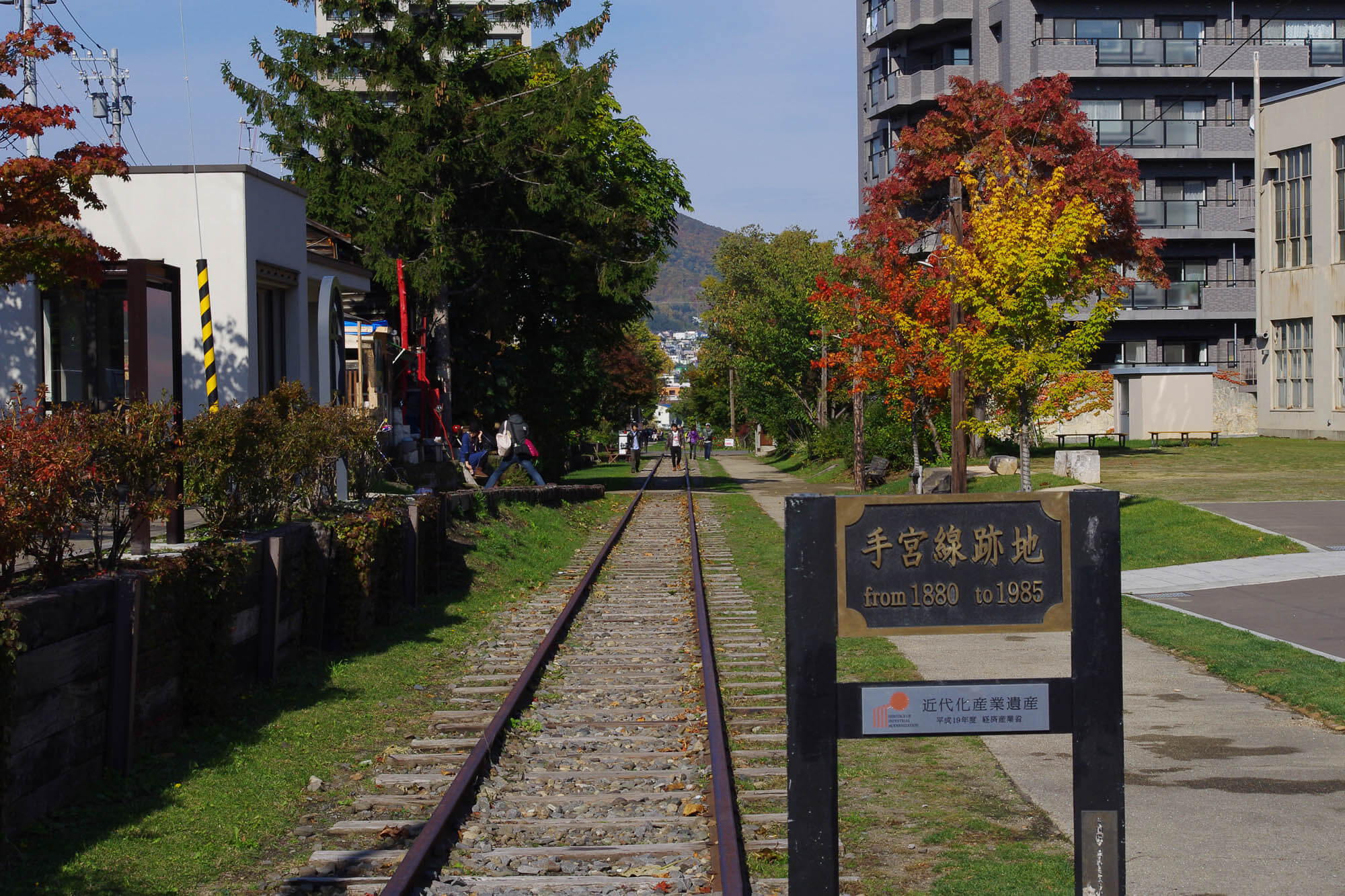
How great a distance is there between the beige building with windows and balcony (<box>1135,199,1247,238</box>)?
9938 mm

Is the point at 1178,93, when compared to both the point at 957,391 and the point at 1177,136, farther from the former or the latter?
the point at 957,391

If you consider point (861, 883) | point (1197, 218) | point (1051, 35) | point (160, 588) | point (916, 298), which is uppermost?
point (1051, 35)

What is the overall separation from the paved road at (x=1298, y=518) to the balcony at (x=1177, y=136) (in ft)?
112

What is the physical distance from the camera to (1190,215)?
5484 centimetres

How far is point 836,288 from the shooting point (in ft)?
111

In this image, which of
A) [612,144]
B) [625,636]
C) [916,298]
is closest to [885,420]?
[916,298]

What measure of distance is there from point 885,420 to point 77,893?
1480 inches

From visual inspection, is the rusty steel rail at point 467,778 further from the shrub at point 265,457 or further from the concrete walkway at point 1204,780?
the shrub at point 265,457

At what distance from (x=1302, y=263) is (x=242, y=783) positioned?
4278 centimetres

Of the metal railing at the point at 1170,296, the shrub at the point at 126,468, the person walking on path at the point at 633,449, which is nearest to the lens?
the shrub at the point at 126,468

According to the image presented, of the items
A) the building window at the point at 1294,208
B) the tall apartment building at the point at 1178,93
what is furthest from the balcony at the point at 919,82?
the building window at the point at 1294,208

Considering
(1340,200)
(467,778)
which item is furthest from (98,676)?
(1340,200)

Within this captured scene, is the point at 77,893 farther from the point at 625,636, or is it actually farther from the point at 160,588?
the point at 625,636

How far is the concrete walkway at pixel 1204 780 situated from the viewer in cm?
621
